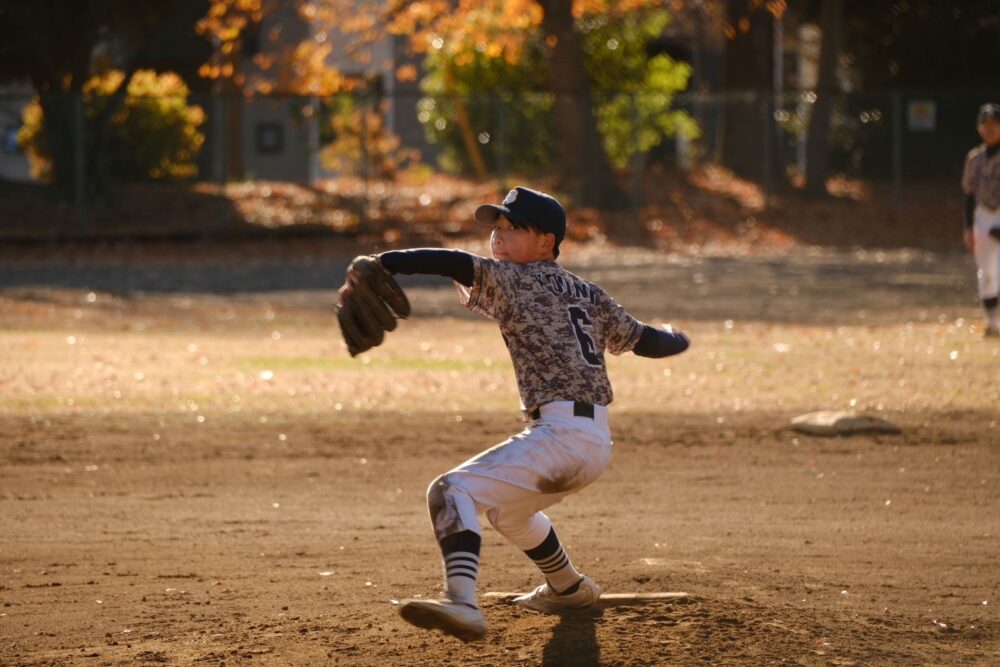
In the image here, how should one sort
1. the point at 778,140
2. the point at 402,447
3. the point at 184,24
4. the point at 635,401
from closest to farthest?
1. the point at 402,447
2. the point at 635,401
3. the point at 778,140
4. the point at 184,24

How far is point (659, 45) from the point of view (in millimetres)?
45000

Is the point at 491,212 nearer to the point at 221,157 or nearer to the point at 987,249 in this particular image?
the point at 987,249

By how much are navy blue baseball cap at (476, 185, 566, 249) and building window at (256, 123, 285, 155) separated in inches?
1359

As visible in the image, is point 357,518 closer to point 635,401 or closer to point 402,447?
point 402,447

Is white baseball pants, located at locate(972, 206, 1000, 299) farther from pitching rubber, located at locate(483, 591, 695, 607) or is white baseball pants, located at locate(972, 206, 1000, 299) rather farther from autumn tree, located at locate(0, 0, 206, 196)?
autumn tree, located at locate(0, 0, 206, 196)

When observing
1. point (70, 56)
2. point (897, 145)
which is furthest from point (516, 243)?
point (897, 145)

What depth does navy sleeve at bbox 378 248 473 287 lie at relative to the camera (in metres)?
5.38

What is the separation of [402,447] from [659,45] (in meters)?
36.2

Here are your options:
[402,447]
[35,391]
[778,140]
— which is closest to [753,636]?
[402,447]

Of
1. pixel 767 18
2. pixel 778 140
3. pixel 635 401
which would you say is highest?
pixel 767 18

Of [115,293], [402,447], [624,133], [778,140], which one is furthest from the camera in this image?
[624,133]

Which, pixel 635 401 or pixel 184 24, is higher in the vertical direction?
pixel 184 24

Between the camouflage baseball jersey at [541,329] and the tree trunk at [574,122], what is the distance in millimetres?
23854

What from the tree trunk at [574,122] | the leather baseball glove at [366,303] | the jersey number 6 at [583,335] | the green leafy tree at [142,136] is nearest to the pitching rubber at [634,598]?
the jersey number 6 at [583,335]
